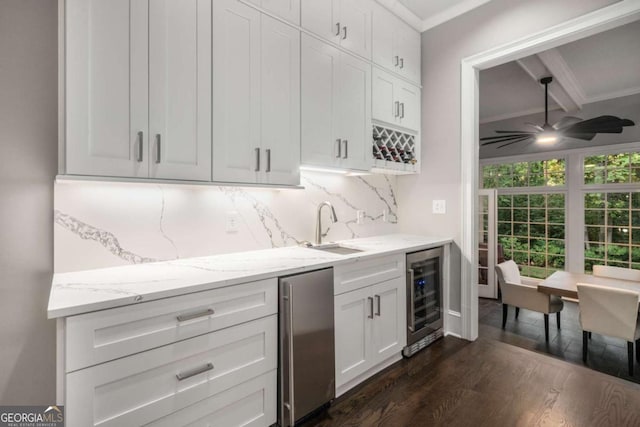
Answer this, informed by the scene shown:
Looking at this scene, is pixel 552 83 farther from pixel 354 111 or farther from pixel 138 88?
pixel 138 88

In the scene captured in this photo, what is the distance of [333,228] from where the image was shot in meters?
2.69

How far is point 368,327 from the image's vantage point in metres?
2.04

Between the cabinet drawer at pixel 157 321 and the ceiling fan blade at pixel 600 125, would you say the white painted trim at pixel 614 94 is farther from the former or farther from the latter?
the cabinet drawer at pixel 157 321

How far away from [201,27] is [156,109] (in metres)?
0.52

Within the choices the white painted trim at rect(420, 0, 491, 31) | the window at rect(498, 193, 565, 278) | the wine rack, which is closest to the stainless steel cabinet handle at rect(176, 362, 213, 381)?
the wine rack

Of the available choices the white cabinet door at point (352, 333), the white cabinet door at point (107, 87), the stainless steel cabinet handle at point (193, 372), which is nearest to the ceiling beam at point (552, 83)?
the white cabinet door at point (352, 333)

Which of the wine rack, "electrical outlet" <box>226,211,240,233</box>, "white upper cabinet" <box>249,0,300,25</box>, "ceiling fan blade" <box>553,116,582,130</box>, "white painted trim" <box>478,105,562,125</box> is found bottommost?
"electrical outlet" <box>226,211,240,233</box>

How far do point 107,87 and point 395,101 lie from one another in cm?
216

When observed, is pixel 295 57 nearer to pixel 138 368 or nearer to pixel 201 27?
pixel 201 27

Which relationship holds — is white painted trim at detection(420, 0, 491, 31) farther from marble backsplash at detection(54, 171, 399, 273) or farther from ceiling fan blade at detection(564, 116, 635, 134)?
ceiling fan blade at detection(564, 116, 635, 134)

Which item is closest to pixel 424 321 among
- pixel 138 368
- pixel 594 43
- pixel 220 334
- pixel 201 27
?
pixel 220 334

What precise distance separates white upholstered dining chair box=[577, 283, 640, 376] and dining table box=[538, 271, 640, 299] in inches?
5.2

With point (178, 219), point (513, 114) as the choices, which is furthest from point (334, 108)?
point (513, 114)

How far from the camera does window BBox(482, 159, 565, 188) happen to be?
508 cm
